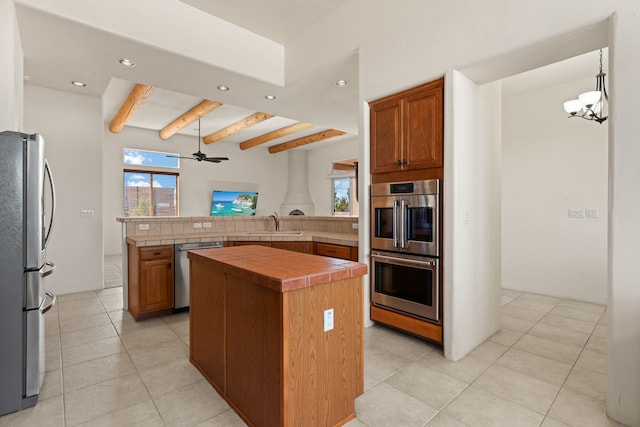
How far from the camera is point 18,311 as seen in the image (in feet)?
6.27

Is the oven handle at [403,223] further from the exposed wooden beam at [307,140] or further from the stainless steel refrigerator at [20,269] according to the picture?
the exposed wooden beam at [307,140]

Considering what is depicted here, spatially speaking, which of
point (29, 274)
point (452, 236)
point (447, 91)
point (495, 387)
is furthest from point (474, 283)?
point (29, 274)

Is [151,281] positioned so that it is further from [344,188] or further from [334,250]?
[344,188]

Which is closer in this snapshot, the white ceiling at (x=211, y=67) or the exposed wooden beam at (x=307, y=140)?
the white ceiling at (x=211, y=67)

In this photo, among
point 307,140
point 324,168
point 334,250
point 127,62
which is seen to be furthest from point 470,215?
point 324,168

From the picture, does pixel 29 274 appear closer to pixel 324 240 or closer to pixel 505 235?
pixel 324 240

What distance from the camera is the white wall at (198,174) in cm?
815

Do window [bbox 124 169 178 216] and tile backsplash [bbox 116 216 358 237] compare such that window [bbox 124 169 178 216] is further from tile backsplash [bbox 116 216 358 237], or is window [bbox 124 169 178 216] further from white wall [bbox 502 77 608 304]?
white wall [bbox 502 77 608 304]

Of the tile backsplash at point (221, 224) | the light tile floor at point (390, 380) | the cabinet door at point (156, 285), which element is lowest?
the light tile floor at point (390, 380)

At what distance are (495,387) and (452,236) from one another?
3.47ft

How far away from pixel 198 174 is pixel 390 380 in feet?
27.8

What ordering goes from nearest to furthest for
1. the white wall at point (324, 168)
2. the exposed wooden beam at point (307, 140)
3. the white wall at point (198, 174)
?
the exposed wooden beam at point (307, 140) → the white wall at point (198, 174) → the white wall at point (324, 168)

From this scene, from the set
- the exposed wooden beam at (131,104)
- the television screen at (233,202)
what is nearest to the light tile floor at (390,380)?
the exposed wooden beam at (131,104)

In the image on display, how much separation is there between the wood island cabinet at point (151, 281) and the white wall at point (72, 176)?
1722 mm
